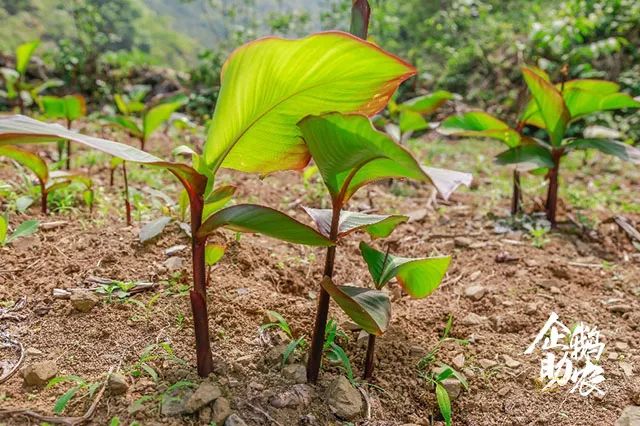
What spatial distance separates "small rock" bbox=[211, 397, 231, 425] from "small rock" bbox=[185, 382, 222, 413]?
0.04 feet

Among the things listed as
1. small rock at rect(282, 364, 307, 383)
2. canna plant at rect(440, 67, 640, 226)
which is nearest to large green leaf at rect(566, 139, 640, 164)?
canna plant at rect(440, 67, 640, 226)

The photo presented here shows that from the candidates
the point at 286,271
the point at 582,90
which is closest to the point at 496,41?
the point at 582,90

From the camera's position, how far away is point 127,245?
1.60m

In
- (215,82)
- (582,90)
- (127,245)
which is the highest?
(582,90)

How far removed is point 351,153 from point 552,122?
156cm

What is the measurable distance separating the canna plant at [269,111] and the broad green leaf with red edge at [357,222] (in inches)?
4.5

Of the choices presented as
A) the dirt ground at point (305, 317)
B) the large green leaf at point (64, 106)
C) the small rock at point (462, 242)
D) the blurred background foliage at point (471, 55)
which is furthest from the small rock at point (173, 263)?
the blurred background foliage at point (471, 55)

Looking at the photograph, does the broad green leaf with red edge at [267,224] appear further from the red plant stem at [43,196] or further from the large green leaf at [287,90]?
the red plant stem at [43,196]

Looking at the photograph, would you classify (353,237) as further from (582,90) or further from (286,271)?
(582,90)

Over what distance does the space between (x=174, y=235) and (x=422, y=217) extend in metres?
1.13

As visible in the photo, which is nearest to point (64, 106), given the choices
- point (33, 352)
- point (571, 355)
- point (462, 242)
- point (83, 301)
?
point (83, 301)

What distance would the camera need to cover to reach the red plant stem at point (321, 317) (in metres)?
1.02

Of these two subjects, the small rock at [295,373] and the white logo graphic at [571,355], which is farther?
the white logo graphic at [571,355]

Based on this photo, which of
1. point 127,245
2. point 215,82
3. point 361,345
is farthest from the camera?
point 215,82
